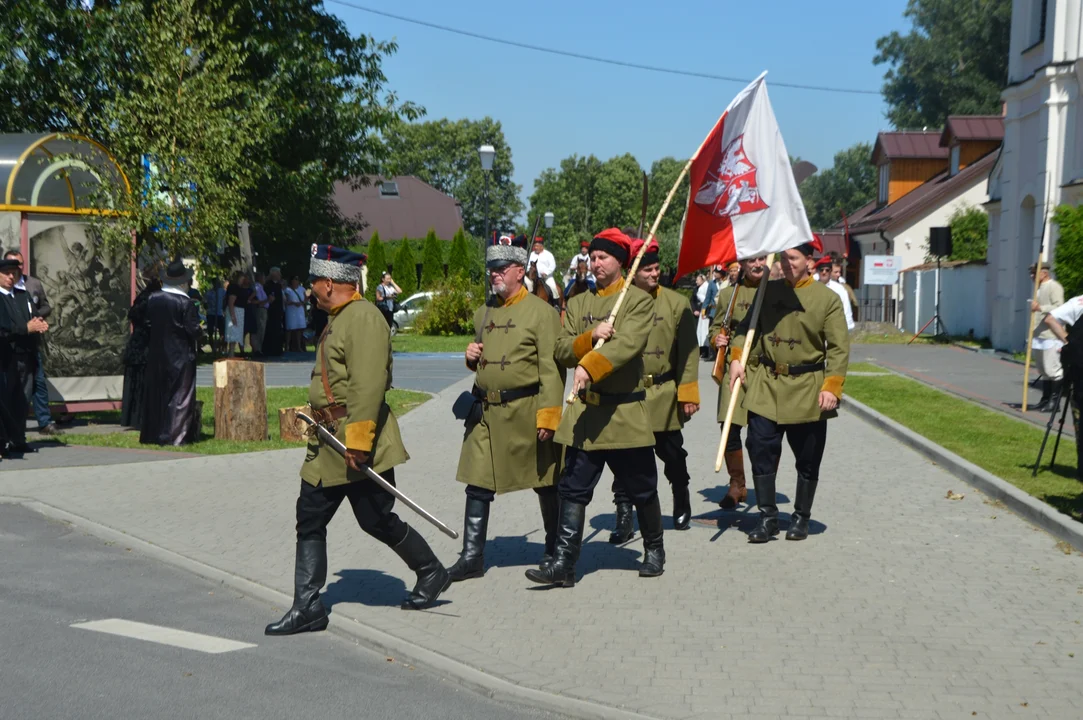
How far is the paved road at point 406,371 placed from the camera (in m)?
20.7

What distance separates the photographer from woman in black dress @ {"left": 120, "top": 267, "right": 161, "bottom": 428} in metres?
13.1

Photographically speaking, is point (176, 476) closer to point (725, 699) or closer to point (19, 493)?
point (19, 493)

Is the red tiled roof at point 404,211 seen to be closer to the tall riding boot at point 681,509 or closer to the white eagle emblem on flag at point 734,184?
the tall riding boot at point 681,509

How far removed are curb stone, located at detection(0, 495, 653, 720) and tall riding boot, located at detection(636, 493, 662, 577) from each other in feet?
5.89

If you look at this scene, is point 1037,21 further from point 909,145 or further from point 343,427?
point 909,145

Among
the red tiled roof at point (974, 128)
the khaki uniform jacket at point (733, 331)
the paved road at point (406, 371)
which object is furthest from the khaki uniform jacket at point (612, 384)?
the red tiled roof at point (974, 128)

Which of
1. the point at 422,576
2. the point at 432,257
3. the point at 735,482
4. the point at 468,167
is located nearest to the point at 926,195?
the point at 432,257

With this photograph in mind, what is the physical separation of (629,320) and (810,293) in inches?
76.8

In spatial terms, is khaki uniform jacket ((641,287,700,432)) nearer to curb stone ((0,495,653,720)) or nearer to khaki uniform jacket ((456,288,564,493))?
khaki uniform jacket ((456,288,564,493))

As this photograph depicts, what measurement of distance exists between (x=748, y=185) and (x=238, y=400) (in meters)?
6.94

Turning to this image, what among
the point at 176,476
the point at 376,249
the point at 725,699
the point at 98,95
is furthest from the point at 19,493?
the point at 376,249

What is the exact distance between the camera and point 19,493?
10.1 metres

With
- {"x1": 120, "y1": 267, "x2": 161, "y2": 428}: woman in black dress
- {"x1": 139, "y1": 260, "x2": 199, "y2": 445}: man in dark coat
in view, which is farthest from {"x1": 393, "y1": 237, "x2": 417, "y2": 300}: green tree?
{"x1": 139, "y1": 260, "x2": 199, "y2": 445}: man in dark coat

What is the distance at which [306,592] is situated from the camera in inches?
248
